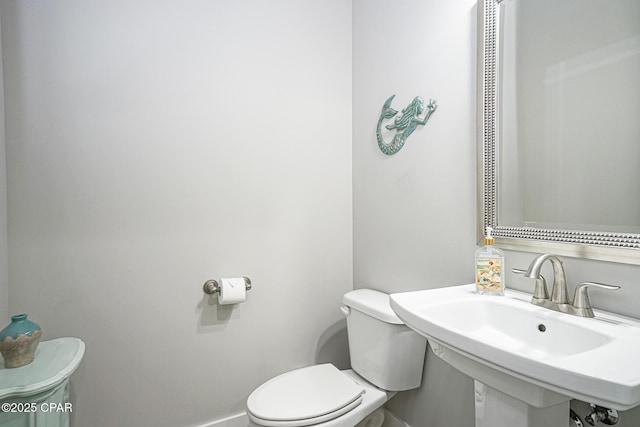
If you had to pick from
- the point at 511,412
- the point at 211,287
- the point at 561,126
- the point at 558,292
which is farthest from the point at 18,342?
the point at 561,126

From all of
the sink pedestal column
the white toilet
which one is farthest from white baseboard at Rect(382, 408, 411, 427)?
the sink pedestal column

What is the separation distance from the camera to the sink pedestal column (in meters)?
0.71

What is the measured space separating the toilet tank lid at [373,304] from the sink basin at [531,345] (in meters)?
0.33

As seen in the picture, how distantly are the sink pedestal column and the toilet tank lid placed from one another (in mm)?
479

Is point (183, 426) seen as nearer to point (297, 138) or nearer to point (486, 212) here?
point (297, 138)

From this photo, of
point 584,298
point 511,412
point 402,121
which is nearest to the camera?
point 511,412

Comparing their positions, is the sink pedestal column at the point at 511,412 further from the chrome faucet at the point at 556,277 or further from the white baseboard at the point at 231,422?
the white baseboard at the point at 231,422

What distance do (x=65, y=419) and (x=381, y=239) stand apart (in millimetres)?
1428

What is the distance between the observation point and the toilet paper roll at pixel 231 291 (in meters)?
1.51

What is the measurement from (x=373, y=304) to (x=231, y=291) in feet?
2.18

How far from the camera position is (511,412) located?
74 cm

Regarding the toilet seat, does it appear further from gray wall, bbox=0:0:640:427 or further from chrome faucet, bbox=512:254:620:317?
chrome faucet, bbox=512:254:620:317

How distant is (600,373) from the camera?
0.52 metres

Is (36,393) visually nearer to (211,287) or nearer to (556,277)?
(211,287)
